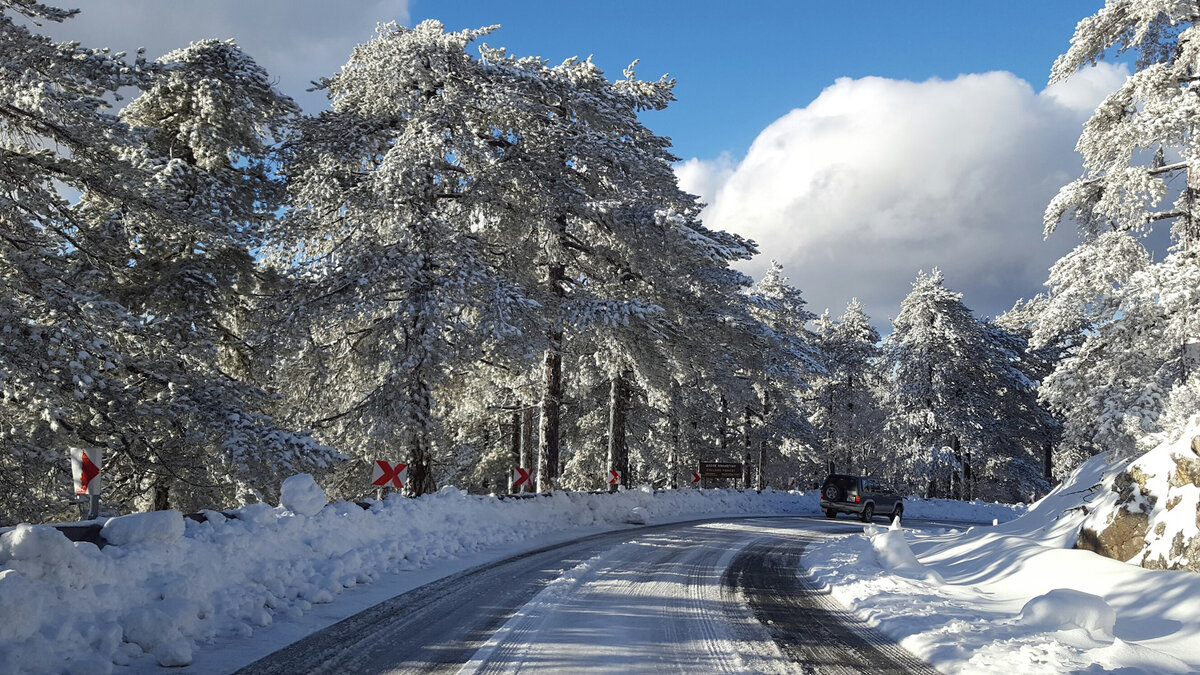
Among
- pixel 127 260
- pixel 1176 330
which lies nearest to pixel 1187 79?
pixel 1176 330

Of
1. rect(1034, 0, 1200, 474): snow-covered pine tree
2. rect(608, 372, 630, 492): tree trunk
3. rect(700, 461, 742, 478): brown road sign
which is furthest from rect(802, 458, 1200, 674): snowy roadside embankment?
rect(700, 461, 742, 478): brown road sign

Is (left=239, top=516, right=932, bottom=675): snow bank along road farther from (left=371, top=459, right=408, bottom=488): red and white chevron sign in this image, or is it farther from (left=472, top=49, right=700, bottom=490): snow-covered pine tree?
(left=472, top=49, right=700, bottom=490): snow-covered pine tree

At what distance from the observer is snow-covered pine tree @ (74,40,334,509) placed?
1274 cm

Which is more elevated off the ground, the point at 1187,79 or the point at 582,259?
the point at 1187,79

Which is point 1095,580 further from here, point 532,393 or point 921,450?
point 921,450

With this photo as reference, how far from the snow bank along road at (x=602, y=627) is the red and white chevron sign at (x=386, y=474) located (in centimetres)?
331

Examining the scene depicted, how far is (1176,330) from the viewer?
14047 millimetres

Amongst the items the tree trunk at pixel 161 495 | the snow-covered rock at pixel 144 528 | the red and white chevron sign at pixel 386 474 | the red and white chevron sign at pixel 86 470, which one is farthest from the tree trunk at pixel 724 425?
the snow-covered rock at pixel 144 528

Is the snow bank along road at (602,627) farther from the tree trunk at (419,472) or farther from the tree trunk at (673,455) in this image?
the tree trunk at (673,455)

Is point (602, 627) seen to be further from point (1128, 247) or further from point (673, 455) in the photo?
point (673, 455)

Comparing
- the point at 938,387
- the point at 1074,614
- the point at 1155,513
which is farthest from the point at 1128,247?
the point at 938,387

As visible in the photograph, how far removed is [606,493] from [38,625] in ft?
58.7

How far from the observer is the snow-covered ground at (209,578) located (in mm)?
4996

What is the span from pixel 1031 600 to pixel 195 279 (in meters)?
15.3
